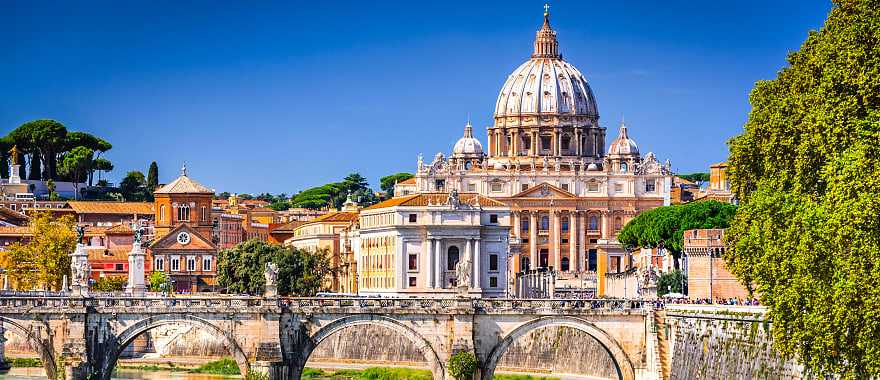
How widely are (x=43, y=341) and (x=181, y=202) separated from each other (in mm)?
67859

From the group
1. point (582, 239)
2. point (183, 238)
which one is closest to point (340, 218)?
point (183, 238)

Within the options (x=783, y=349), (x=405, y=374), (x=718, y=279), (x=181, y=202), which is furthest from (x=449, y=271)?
(x=783, y=349)

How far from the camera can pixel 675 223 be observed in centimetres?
11506

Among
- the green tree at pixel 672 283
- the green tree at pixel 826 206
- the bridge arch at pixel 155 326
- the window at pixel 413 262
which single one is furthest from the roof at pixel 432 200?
the green tree at pixel 826 206

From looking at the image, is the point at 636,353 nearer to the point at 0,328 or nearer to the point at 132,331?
the point at 132,331

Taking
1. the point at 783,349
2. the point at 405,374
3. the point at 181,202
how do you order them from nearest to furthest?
1. the point at 783,349
2. the point at 405,374
3. the point at 181,202

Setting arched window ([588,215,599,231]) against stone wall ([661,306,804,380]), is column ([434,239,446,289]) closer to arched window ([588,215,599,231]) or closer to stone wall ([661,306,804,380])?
arched window ([588,215,599,231])

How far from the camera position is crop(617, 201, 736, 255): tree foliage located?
10931 cm

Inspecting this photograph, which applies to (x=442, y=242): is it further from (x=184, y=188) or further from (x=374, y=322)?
(x=374, y=322)

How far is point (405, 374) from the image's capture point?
90625 mm

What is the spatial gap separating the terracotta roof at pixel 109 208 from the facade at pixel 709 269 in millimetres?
79241

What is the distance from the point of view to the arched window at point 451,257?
123 metres

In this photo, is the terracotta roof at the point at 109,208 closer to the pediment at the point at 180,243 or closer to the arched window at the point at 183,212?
the arched window at the point at 183,212

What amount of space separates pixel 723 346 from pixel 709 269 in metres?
20.2
